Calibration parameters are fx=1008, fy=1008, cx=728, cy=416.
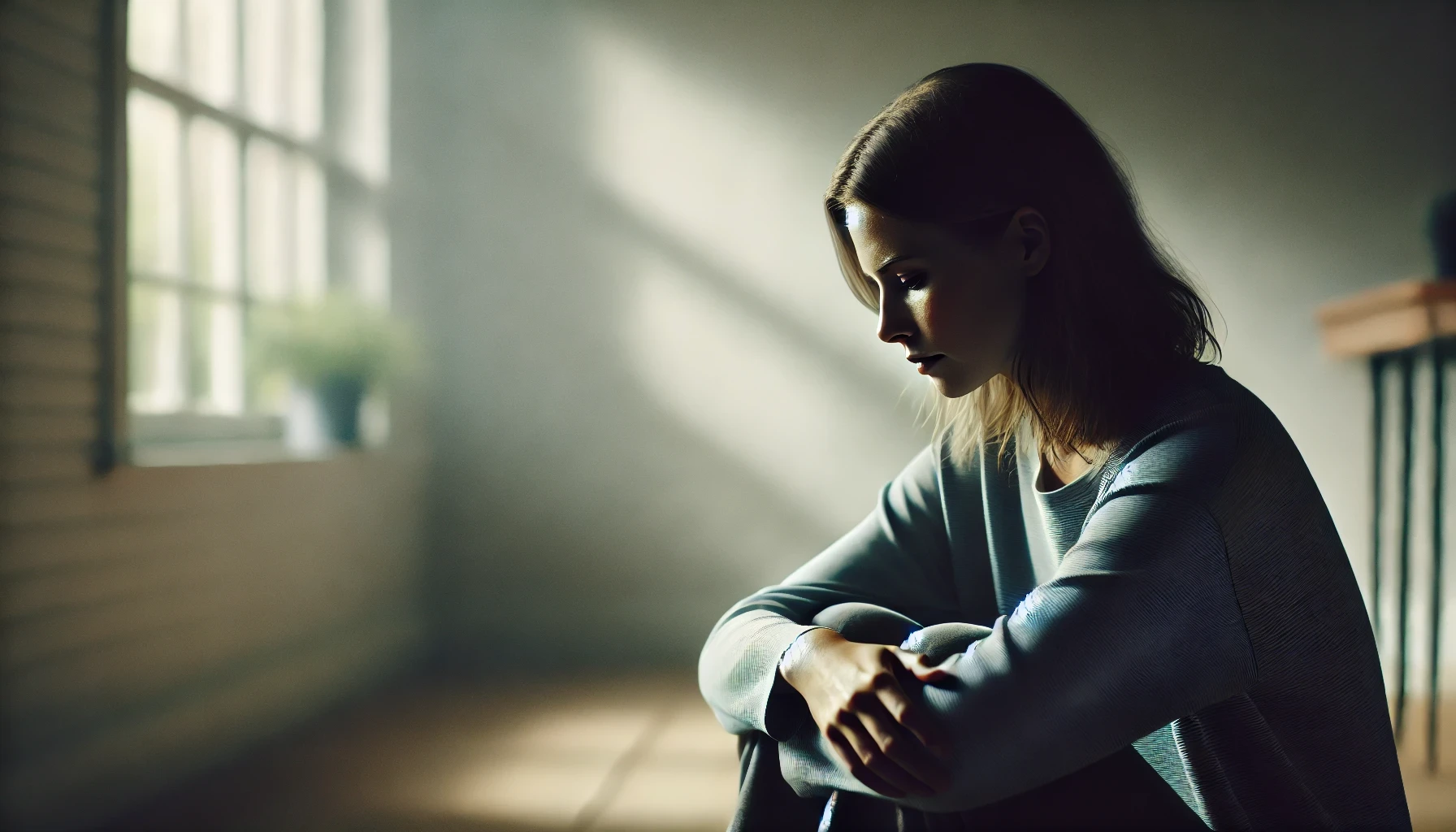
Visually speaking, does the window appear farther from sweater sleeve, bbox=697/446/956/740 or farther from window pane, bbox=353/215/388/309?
sweater sleeve, bbox=697/446/956/740

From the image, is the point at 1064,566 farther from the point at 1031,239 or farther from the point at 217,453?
the point at 217,453

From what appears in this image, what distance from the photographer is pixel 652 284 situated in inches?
148

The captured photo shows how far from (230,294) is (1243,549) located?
272cm

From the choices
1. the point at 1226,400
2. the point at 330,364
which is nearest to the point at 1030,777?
the point at 1226,400

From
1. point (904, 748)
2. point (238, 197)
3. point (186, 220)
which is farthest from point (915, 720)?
point (238, 197)

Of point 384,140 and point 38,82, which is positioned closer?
point 38,82

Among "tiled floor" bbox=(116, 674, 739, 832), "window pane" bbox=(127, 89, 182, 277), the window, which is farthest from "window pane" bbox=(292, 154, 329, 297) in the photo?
"tiled floor" bbox=(116, 674, 739, 832)

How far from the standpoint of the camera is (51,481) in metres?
1.86

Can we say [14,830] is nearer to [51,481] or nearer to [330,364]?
[51,481]

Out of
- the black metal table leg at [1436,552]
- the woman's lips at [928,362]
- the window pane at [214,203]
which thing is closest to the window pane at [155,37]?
the window pane at [214,203]

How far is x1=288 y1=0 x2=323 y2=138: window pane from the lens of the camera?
3291mm

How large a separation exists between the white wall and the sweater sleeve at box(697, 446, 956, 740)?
2292 mm

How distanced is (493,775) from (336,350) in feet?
4.28

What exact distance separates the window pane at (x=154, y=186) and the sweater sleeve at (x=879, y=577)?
1.95 m
